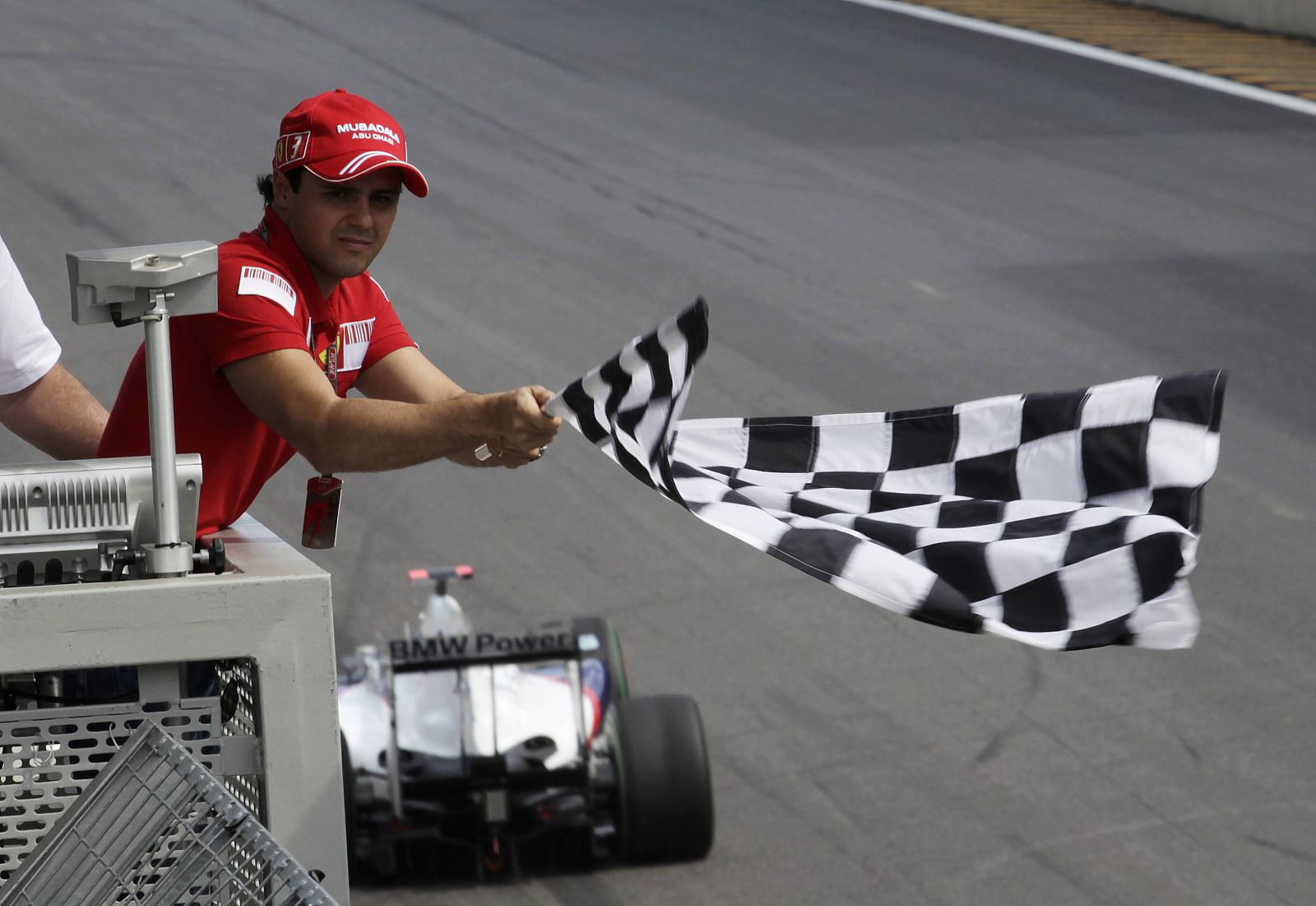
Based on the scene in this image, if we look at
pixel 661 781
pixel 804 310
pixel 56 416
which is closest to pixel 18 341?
pixel 56 416

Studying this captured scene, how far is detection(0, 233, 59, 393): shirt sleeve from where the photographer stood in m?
3.51

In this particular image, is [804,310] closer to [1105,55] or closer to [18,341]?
[1105,55]

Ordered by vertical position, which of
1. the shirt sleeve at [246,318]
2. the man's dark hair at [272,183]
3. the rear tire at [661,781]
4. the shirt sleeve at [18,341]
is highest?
the man's dark hair at [272,183]

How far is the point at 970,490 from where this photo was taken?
3752mm

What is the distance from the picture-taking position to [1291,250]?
11.2 meters

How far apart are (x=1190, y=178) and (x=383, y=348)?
10.2 metres

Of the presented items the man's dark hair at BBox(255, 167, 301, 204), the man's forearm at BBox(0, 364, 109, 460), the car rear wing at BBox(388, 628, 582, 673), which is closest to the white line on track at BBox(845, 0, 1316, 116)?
the car rear wing at BBox(388, 628, 582, 673)

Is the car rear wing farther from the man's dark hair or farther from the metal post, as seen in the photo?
the metal post

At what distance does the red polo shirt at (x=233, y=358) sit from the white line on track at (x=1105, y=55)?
12.4 m

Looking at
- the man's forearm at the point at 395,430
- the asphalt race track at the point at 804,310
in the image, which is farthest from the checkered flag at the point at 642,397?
the asphalt race track at the point at 804,310

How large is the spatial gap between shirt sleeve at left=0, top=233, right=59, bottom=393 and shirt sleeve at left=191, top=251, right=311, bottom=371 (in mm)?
681

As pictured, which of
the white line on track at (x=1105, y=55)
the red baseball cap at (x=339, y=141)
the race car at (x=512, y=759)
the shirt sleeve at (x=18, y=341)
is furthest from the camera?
the white line on track at (x=1105, y=55)

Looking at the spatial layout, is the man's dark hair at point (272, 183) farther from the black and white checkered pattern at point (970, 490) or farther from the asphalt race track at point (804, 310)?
the asphalt race track at point (804, 310)

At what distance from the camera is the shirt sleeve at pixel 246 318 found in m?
2.95
